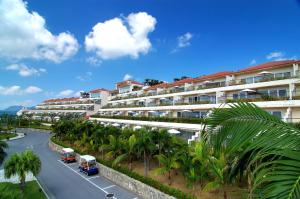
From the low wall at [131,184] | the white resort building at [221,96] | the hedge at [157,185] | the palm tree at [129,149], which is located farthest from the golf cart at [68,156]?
the white resort building at [221,96]

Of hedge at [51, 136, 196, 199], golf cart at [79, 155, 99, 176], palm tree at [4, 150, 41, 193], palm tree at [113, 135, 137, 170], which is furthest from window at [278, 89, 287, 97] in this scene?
palm tree at [4, 150, 41, 193]

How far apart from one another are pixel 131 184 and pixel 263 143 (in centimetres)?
2046

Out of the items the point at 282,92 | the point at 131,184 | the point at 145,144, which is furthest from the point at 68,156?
the point at 282,92

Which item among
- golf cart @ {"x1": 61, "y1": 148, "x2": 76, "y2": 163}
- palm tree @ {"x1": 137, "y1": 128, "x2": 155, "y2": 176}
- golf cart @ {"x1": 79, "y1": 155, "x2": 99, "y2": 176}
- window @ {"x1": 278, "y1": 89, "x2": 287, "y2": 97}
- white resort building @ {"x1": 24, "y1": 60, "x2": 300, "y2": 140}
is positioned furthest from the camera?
golf cart @ {"x1": 61, "y1": 148, "x2": 76, "y2": 163}

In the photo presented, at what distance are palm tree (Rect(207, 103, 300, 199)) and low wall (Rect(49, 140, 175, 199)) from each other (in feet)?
49.2

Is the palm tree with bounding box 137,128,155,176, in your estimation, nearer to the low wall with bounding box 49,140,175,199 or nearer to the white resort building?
the low wall with bounding box 49,140,175,199

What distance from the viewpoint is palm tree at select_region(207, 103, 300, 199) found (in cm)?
230

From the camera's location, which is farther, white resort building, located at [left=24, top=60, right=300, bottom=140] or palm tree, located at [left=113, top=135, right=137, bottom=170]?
white resort building, located at [left=24, top=60, right=300, bottom=140]

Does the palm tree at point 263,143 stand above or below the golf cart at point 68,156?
above

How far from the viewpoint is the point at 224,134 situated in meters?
3.45

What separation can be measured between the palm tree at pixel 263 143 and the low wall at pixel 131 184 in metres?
15.0

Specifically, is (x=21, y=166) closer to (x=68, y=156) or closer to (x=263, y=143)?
(x=68, y=156)

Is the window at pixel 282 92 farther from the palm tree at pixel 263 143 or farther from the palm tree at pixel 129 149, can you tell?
the palm tree at pixel 263 143

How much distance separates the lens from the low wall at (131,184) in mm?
18750
